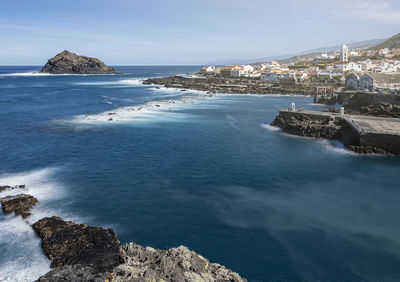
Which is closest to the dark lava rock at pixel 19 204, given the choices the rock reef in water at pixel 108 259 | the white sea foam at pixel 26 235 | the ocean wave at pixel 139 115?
the white sea foam at pixel 26 235

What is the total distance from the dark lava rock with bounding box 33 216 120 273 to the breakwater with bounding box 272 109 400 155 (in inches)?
962

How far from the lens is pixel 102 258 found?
42.3 ft

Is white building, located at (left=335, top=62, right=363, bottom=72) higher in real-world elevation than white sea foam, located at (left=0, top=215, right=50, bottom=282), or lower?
higher

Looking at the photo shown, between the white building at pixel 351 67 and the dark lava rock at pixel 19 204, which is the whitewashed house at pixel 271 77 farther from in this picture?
the dark lava rock at pixel 19 204

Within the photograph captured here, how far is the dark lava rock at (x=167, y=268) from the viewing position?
8.35 meters

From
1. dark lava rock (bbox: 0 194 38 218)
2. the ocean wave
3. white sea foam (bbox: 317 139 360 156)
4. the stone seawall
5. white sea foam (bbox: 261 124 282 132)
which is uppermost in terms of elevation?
the stone seawall

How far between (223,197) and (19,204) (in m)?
12.6

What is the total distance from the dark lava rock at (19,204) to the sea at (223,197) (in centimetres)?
48

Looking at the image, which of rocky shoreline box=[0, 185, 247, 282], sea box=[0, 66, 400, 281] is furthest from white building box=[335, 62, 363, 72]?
rocky shoreline box=[0, 185, 247, 282]

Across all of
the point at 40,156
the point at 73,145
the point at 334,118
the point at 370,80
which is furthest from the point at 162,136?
the point at 370,80

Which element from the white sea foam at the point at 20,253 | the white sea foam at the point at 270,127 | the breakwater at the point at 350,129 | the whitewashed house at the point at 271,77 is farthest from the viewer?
the whitewashed house at the point at 271,77

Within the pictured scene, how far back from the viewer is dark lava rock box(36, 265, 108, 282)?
37.1ft

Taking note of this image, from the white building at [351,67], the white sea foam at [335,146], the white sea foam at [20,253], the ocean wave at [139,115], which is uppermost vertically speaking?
the white building at [351,67]

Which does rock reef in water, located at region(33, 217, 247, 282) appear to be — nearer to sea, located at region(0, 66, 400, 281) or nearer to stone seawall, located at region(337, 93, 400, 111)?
sea, located at region(0, 66, 400, 281)
